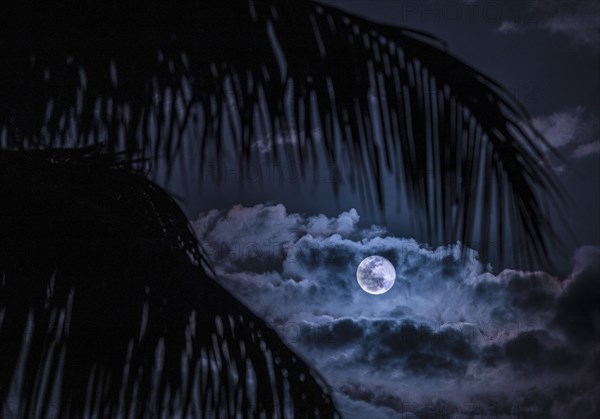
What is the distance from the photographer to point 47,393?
167 cm

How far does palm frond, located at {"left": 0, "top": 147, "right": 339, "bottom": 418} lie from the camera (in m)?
1.68

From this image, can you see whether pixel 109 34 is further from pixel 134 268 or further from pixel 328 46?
pixel 134 268

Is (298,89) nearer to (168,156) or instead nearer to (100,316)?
(168,156)

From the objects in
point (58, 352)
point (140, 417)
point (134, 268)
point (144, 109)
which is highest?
point (144, 109)

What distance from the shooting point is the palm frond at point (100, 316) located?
1.68 metres

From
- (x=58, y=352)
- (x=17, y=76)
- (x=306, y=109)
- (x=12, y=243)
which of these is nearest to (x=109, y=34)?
(x=17, y=76)

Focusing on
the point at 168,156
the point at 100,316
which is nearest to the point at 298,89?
the point at 168,156

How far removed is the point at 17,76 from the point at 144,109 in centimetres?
39

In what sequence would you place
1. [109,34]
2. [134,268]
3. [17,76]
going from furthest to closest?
[134,268], [17,76], [109,34]

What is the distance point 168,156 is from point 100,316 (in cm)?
59

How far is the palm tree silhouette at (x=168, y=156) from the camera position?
1349 mm

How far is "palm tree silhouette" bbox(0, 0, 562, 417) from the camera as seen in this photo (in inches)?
53.1

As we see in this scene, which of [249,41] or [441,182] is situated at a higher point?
[249,41]

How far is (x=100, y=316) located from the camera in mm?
1774
